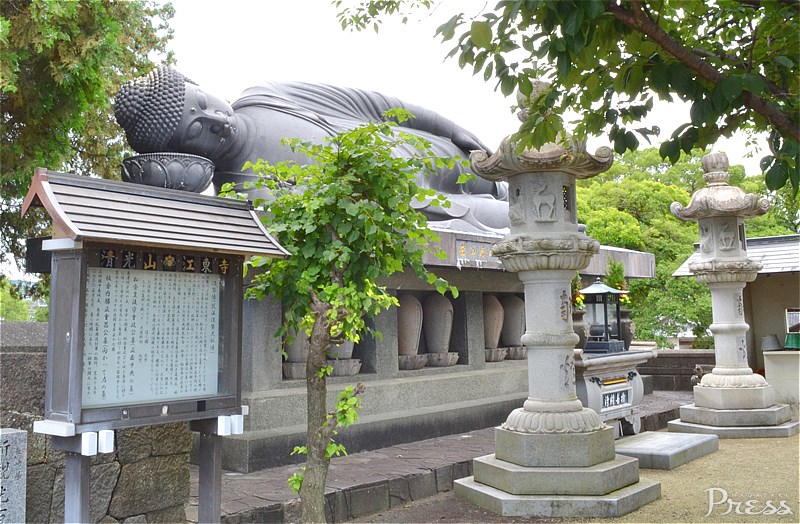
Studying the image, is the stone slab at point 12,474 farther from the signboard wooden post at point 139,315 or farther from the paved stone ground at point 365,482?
the paved stone ground at point 365,482

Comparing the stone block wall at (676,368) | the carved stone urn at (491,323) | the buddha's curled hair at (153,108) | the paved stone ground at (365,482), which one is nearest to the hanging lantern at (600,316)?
the carved stone urn at (491,323)

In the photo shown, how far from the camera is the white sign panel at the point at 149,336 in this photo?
3074mm

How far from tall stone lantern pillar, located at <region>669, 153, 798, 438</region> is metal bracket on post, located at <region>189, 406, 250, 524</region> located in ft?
22.2

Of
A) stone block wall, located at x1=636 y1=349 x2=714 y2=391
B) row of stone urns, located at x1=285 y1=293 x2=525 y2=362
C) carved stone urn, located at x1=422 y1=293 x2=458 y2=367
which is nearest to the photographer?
row of stone urns, located at x1=285 y1=293 x2=525 y2=362

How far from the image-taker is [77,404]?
2924 mm

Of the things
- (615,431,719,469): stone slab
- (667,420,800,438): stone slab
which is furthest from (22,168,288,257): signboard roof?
(667,420,800,438): stone slab

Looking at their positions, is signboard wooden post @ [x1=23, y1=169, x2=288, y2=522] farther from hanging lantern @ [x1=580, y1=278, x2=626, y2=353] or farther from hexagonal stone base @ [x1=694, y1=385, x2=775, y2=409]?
hexagonal stone base @ [x1=694, y1=385, x2=775, y2=409]

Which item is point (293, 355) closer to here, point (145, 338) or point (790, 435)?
point (145, 338)

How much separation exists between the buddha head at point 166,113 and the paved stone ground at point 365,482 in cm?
306

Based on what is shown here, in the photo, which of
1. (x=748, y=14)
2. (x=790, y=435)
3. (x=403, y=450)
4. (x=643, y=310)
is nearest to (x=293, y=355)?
(x=403, y=450)

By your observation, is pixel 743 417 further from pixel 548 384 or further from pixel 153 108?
pixel 153 108

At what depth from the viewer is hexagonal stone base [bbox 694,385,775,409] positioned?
8.41m

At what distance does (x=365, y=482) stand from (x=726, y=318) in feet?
19.5

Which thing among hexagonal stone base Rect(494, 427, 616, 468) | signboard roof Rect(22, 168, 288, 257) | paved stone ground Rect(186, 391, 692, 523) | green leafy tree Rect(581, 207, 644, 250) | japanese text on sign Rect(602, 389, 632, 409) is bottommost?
paved stone ground Rect(186, 391, 692, 523)
